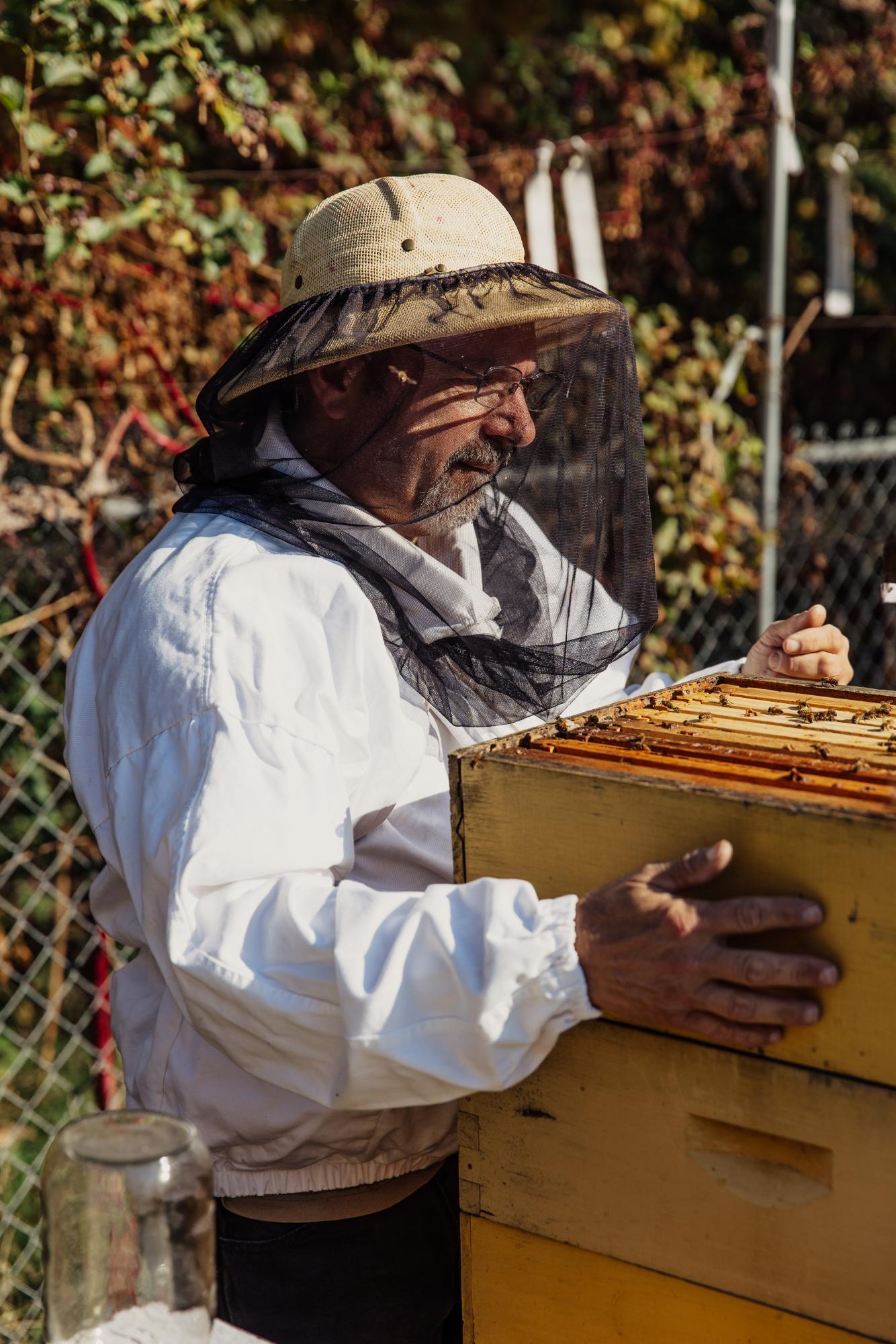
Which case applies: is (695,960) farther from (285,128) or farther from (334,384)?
(285,128)

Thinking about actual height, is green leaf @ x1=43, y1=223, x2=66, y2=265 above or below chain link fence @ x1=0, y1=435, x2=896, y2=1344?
above

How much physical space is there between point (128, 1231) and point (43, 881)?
7.90 feet

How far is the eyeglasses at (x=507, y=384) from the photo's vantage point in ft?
5.87

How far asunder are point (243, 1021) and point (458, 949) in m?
0.27

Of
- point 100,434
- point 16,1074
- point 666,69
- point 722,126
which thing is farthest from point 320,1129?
point 666,69

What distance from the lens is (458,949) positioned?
1311 mm

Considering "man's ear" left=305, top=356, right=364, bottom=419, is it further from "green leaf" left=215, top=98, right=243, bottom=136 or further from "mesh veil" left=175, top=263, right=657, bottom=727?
"green leaf" left=215, top=98, right=243, bottom=136

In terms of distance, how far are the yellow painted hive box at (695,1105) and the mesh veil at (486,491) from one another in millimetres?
262

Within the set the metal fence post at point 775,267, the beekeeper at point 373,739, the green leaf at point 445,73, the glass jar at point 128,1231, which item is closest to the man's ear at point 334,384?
the beekeeper at point 373,739

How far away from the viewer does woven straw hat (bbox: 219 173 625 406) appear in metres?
1.72

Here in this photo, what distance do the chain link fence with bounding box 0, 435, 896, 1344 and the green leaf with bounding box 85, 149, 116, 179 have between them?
2.92 ft

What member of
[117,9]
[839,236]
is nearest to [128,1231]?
[117,9]

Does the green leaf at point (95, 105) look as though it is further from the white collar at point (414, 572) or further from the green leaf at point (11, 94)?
the white collar at point (414, 572)

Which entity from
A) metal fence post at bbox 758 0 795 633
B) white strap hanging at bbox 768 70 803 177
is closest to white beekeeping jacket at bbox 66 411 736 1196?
metal fence post at bbox 758 0 795 633
